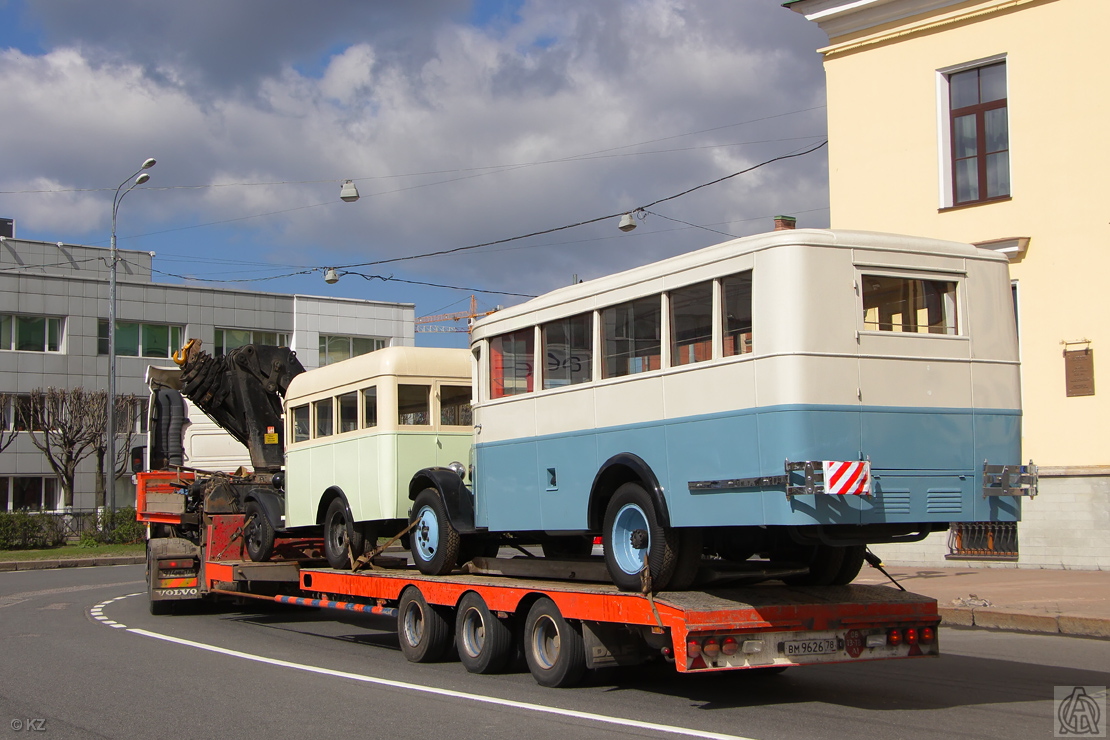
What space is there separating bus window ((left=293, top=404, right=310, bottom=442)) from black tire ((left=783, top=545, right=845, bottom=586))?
7181 millimetres

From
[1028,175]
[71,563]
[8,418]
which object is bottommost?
[71,563]

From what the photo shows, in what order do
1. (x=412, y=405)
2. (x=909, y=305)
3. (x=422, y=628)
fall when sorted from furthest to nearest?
(x=412, y=405) < (x=422, y=628) < (x=909, y=305)

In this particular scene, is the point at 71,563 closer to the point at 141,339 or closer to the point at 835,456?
the point at 141,339

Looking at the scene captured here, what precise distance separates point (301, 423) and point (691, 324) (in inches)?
303

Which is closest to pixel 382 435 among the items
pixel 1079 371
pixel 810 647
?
pixel 810 647

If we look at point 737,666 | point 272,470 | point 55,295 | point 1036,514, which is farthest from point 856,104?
point 55,295

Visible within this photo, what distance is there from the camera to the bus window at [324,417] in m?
14.2

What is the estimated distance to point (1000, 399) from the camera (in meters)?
8.73

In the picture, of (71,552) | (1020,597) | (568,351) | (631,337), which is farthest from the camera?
(71,552)

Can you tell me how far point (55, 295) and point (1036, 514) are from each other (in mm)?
43085

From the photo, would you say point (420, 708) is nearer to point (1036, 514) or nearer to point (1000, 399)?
point (1000, 399)

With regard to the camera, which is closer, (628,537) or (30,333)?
(628,537)

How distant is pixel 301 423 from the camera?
49.5 feet

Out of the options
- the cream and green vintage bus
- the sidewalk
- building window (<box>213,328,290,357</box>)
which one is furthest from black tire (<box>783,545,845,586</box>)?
building window (<box>213,328,290,357</box>)
